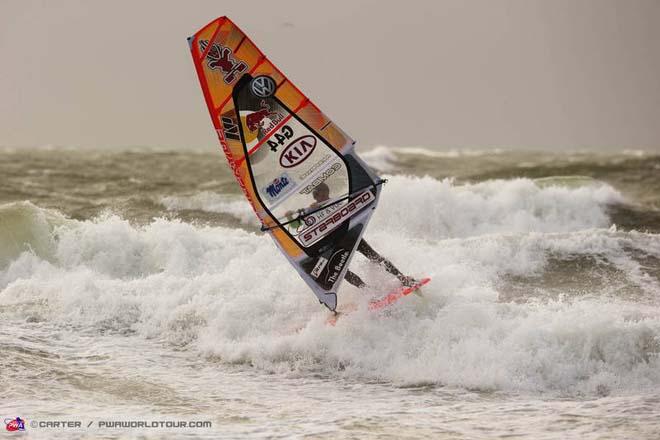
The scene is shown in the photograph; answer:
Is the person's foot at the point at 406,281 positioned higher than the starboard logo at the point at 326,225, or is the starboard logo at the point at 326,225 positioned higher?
the starboard logo at the point at 326,225

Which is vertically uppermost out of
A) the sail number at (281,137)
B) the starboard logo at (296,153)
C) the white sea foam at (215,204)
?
the white sea foam at (215,204)

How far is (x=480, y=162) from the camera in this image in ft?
73.8

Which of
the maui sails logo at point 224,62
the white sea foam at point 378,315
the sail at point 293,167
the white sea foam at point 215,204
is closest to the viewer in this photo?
the white sea foam at point 378,315

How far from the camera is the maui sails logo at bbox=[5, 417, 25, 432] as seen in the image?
663 centimetres

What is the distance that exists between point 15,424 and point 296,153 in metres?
3.55

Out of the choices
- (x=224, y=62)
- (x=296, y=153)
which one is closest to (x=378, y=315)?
(x=296, y=153)

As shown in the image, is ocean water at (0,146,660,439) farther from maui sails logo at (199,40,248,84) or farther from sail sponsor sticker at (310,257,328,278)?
maui sails logo at (199,40,248,84)

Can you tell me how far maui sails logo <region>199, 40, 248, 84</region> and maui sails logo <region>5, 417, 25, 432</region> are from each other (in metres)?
3.59

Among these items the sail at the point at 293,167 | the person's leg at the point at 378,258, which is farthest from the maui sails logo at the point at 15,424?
the person's leg at the point at 378,258

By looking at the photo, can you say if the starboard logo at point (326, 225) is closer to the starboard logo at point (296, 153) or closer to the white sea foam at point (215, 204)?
the starboard logo at point (296, 153)

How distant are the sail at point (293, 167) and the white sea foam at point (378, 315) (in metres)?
0.63

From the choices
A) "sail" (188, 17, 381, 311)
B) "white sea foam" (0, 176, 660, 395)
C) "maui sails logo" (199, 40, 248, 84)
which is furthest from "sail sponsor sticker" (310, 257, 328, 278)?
"maui sails logo" (199, 40, 248, 84)

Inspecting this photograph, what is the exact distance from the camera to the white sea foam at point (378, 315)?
796 centimetres

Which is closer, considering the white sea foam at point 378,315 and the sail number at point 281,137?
the white sea foam at point 378,315
